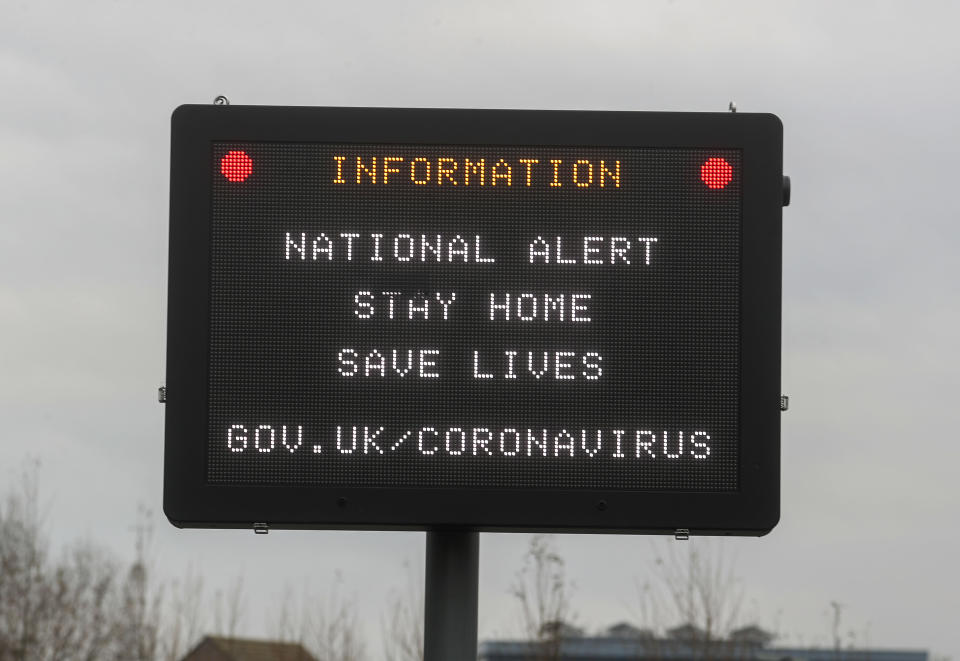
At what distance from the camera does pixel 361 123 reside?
24.7 ft

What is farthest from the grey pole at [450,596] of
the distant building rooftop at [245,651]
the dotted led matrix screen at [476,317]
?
the distant building rooftop at [245,651]

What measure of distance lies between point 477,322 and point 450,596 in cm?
153

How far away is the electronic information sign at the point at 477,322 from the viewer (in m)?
7.28

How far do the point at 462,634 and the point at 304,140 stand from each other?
7.74 feet

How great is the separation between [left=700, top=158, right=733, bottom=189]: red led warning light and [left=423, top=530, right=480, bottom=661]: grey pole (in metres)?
1.95

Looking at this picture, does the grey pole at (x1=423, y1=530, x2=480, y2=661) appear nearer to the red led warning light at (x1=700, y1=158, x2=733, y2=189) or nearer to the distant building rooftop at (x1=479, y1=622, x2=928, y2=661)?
the red led warning light at (x1=700, y1=158, x2=733, y2=189)

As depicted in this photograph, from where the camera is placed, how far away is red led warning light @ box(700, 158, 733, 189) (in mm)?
7480

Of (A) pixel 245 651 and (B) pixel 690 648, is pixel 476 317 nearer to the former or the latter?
(B) pixel 690 648

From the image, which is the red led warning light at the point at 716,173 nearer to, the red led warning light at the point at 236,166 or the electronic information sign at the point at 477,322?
the electronic information sign at the point at 477,322

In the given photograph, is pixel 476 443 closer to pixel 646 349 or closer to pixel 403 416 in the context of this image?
pixel 403 416

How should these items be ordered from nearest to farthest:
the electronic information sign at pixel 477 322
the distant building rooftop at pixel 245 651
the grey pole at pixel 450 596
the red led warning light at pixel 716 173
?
the electronic information sign at pixel 477 322
the red led warning light at pixel 716 173
the grey pole at pixel 450 596
the distant building rooftop at pixel 245 651

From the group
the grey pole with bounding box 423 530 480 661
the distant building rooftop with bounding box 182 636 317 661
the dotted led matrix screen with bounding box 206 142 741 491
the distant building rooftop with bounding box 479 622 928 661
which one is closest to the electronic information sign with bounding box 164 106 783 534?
the dotted led matrix screen with bounding box 206 142 741 491

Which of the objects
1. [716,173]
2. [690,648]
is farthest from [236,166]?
[690,648]
